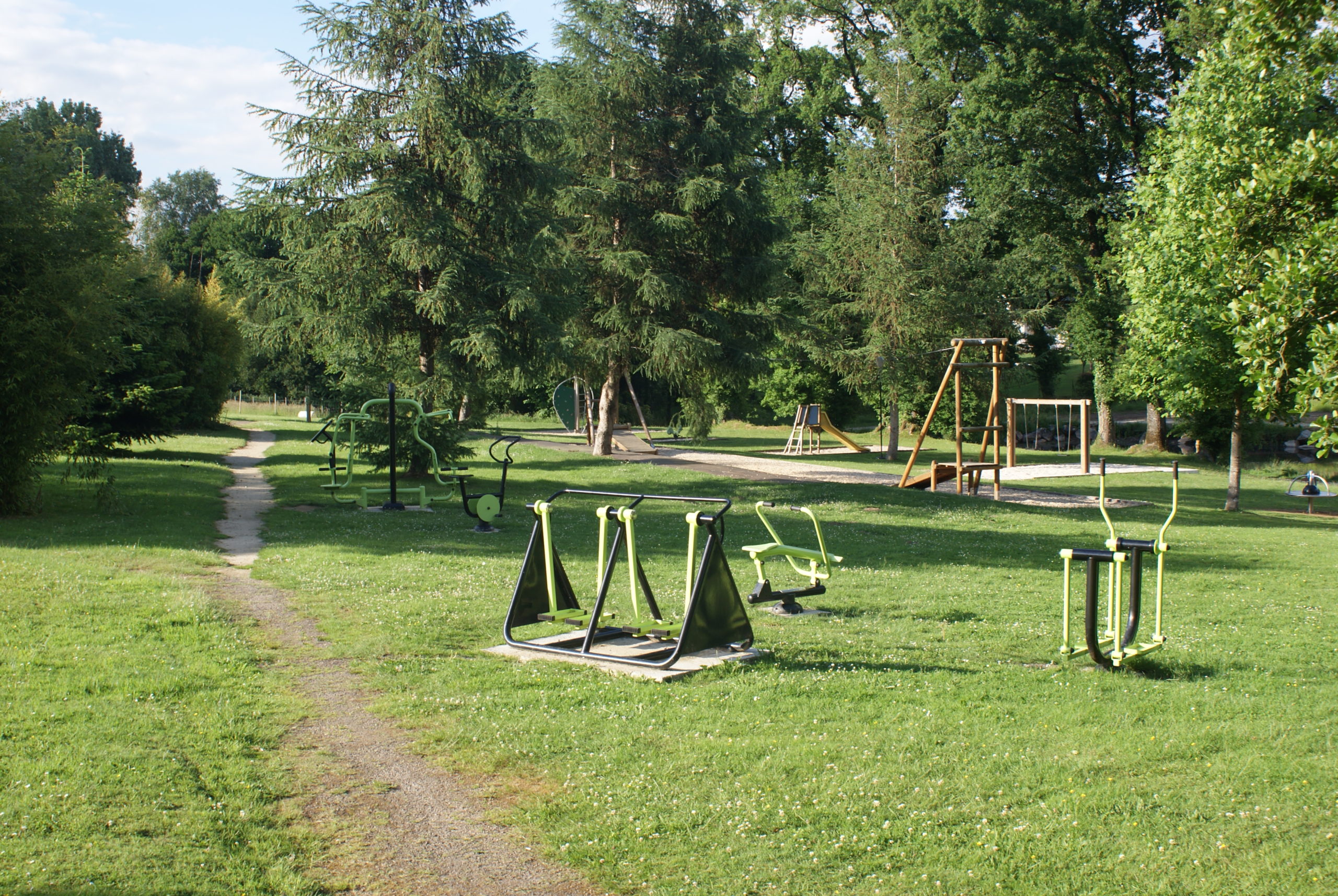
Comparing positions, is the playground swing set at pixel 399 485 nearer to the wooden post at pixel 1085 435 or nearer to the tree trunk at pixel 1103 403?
the wooden post at pixel 1085 435

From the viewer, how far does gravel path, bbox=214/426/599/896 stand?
152 inches

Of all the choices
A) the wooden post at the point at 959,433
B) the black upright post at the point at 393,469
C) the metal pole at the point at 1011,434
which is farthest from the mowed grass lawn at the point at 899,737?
the metal pole at the point at 1011,434

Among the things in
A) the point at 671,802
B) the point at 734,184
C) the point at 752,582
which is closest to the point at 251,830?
the point at 671,802

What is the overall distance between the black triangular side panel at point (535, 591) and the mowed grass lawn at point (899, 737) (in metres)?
0.40

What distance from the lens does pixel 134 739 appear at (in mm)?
5113

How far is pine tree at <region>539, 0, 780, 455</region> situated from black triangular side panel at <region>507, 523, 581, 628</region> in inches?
669

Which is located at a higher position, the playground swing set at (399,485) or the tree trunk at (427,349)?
the tree trunk at (427,349)

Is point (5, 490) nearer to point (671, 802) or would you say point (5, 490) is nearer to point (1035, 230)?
point (671, 802)

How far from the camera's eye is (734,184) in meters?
24.9

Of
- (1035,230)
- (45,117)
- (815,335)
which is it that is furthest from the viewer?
(45,117)

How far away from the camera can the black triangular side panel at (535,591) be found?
23.8 feet

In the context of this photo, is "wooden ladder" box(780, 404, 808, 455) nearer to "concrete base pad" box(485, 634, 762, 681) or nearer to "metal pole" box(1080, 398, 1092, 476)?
A: "metal pole" box(1080, 398, 1092, 476)

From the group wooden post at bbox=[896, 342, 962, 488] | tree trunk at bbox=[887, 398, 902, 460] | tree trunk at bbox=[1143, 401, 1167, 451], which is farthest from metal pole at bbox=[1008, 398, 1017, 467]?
tree trunk at bbox=[1143, 401, 1167, 451]

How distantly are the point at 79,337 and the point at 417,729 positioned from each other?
10.3m
